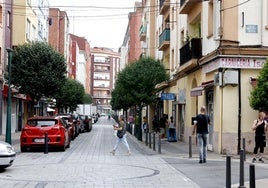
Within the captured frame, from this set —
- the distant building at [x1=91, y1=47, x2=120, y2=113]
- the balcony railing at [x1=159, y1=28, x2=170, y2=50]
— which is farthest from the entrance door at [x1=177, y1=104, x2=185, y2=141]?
the distant building at [x1=91, y1=47, x2=120, y2=113]

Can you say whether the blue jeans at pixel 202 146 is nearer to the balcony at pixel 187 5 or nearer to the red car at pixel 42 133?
the red car at pixel 42 133

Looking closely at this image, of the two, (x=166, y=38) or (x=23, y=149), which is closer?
(x=23, y=149)

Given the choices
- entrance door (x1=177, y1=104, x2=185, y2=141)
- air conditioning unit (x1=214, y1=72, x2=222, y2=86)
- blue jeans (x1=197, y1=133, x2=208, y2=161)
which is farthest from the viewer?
entrance door (x1=177, y1=104, x2=185, y2=141)

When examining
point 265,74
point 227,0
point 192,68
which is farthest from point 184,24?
point 265,74

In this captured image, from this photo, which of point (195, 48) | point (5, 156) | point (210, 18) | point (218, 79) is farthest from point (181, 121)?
point (5, 156)

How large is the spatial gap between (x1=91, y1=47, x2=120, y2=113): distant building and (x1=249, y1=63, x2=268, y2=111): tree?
149202 mm

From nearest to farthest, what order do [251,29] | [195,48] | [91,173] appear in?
[91,173] → [251,29] → [195,48]

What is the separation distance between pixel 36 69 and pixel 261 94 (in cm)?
2016

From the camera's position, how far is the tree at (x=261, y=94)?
64.6ft

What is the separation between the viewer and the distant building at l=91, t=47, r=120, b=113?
17200 centimetres

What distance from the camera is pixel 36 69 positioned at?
36531 mm

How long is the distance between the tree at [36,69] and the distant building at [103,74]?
13210cm

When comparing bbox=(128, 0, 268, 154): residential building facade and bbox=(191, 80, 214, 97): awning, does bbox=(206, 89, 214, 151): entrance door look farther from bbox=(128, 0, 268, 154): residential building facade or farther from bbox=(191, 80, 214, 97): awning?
bbox=(191, 80, 214, 97): awning

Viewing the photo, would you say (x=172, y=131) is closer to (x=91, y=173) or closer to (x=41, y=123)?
(x=41, y=123)
